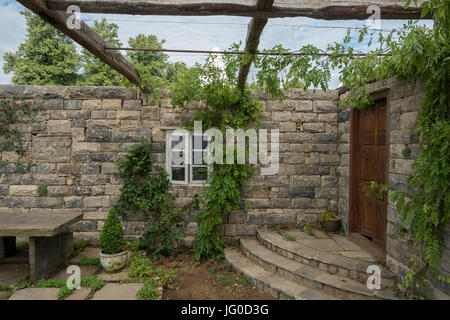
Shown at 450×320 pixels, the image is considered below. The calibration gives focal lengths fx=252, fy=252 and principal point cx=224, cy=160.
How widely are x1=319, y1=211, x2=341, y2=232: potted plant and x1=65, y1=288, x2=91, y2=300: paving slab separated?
11.9ft

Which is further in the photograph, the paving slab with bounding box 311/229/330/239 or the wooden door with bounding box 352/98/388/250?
the paving slab with bounding box 311/229/330/239

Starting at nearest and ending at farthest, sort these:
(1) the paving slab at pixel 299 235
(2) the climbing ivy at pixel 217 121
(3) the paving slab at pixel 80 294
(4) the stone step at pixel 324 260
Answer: (3) the paving slab at pixel 80 294 < (4) the stone step at pixel 324 260 < (2) the climbing ivy at pixel 217 121 < (1) the paving slab at pixel 299 235

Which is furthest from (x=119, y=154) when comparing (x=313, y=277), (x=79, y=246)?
(x=313, y=277)

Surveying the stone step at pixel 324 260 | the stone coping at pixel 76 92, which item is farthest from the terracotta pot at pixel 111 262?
the stone coping at pixel 76 92

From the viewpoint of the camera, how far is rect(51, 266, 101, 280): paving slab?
340cm

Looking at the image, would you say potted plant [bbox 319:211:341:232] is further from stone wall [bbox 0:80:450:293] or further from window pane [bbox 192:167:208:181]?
window pane [bbox 192:167:208:181]

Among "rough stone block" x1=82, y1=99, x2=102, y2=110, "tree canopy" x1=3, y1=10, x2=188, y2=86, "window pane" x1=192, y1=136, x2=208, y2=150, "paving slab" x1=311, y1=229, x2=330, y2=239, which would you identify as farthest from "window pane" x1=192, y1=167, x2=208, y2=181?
"tree canopy" x1=3, y1=10, x2=188, y2=86

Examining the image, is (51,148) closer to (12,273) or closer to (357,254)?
(12,273)

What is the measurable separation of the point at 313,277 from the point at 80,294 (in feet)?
9.15

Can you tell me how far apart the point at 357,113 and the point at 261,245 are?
2.66m

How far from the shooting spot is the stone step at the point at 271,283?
2900 millimetres

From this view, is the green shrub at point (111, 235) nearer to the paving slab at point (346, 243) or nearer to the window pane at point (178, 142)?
the window pane at point (178, 142)

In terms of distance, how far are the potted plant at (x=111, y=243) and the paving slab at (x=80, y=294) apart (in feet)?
1.47
